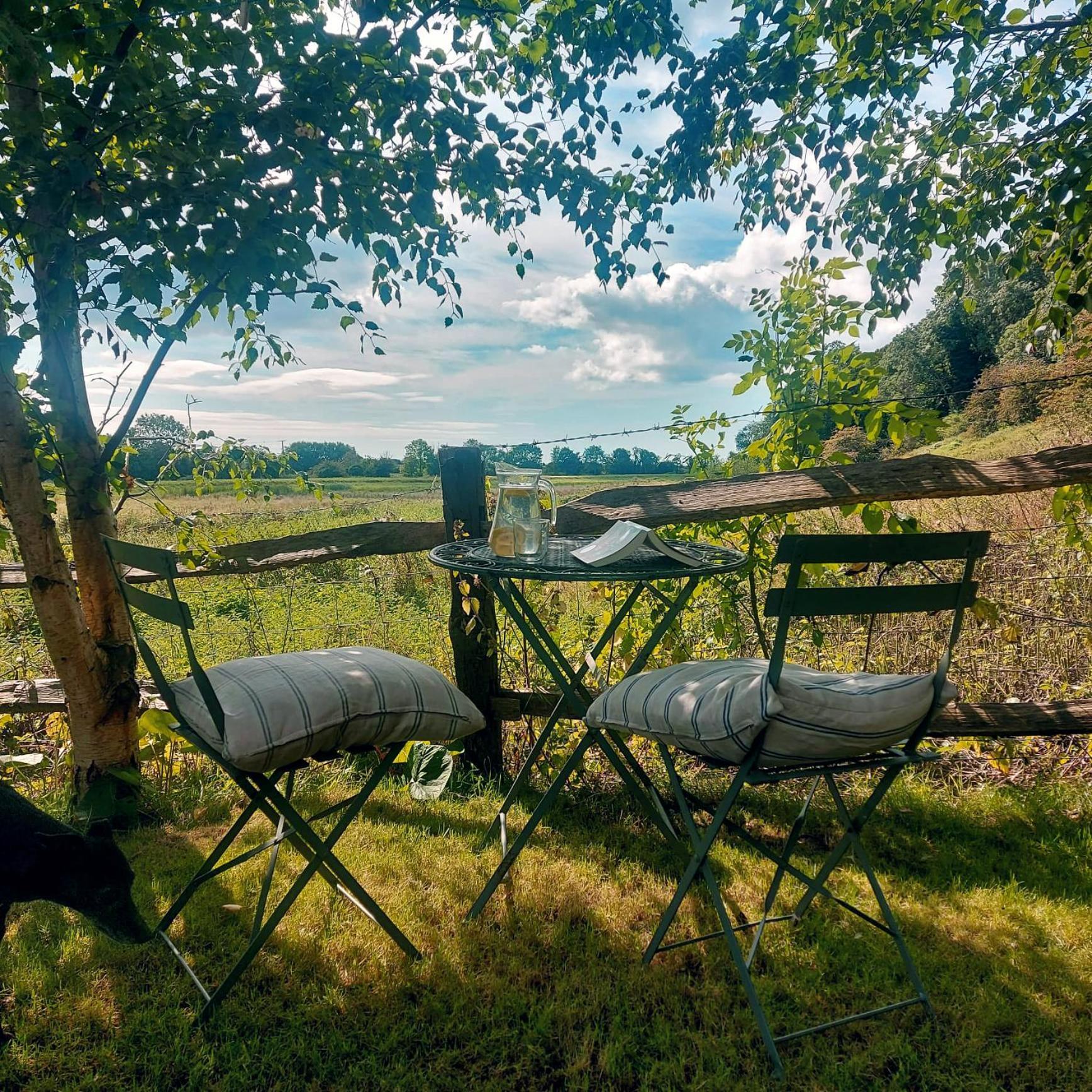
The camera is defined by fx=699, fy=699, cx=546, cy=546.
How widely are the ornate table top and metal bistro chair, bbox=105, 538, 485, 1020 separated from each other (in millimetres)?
313

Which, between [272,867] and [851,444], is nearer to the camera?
[272,867]

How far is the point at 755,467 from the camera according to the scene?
285cm

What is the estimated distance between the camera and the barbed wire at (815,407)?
7.69 ft

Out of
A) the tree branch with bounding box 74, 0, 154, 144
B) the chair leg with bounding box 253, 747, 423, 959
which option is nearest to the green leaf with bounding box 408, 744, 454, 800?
the chair leg with bounding box 253, 747, 423, 959

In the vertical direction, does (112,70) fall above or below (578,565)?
above

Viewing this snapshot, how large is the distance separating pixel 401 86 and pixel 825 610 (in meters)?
1.93

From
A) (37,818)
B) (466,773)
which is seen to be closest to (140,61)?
(37,818)

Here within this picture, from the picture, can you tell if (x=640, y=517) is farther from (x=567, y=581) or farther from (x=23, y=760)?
(x=23, y=760)

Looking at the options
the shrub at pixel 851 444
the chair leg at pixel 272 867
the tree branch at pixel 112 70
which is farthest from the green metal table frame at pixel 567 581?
the tree branch at pixel 112 70

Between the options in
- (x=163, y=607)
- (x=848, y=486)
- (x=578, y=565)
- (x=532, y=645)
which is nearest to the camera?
(x=163, y=607)

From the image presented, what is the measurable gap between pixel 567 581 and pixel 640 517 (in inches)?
29.0

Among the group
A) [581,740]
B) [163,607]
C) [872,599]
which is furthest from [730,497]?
[163,607]

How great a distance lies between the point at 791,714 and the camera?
132 cm

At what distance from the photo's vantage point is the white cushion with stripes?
1.32 metres
